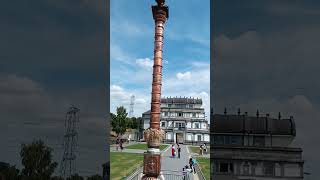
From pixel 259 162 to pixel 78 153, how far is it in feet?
72.0

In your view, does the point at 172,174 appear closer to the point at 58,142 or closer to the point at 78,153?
the point at 78,153

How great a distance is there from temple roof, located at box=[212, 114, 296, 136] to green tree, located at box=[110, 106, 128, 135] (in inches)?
698

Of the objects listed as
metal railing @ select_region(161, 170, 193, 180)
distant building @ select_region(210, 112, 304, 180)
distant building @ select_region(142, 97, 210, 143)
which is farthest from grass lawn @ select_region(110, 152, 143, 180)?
distant building @ select_region(142, 97, 210, 143)

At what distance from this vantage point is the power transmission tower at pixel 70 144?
25897mm

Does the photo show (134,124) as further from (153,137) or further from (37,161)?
(153,137)

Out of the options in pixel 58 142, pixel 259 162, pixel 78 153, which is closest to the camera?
pixel 78 153

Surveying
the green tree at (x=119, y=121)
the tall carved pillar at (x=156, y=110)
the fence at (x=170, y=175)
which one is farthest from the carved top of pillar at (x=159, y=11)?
the green tree at (x=119, y=121)

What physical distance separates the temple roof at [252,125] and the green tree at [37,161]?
21350 millimetres

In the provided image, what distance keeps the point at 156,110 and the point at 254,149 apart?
88.2 feet

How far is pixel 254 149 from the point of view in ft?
135

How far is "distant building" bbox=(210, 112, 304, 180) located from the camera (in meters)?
39.7

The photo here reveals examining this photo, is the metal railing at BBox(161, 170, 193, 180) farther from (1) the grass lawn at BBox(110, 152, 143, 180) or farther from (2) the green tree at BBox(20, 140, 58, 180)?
(2) the green tree at BBox(20, 140, 58, 180)

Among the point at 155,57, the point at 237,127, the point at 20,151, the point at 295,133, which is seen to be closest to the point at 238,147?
the point at 237,127

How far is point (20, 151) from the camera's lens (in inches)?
1078
